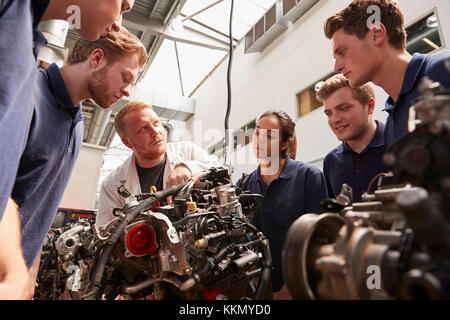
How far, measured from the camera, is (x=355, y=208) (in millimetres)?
651

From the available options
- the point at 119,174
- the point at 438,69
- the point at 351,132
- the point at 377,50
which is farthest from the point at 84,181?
the point at 438,69

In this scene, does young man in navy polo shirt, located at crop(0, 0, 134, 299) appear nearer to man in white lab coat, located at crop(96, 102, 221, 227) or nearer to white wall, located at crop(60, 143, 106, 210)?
man in white lab coat, located at crop(96, 102, 221, 227)

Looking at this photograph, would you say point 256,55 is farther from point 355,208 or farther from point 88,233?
point 355,208

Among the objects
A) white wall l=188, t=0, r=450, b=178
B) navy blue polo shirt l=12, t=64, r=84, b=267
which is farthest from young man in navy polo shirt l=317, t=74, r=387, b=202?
white wall l=188, t=0, r=450, b=178

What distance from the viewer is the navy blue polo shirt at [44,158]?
1.22 meters

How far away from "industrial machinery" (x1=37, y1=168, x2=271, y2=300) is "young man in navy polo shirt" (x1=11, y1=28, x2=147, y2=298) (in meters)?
0.19

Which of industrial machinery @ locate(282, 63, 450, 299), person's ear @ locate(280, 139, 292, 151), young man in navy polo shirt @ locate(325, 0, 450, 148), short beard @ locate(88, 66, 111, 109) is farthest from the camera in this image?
person's ear @ locate(280, 139, 292, 151)

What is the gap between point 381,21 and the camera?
148cm

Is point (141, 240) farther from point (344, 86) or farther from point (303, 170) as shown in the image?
point (344, 86)

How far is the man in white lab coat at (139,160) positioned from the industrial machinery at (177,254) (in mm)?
759

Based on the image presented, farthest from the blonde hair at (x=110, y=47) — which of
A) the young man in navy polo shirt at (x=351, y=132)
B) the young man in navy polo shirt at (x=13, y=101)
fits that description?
the young man in navy polo shirt at (x=351, y=132)

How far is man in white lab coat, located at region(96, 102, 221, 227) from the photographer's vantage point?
207cm

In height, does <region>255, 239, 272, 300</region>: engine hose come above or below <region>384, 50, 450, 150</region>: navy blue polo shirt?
below
